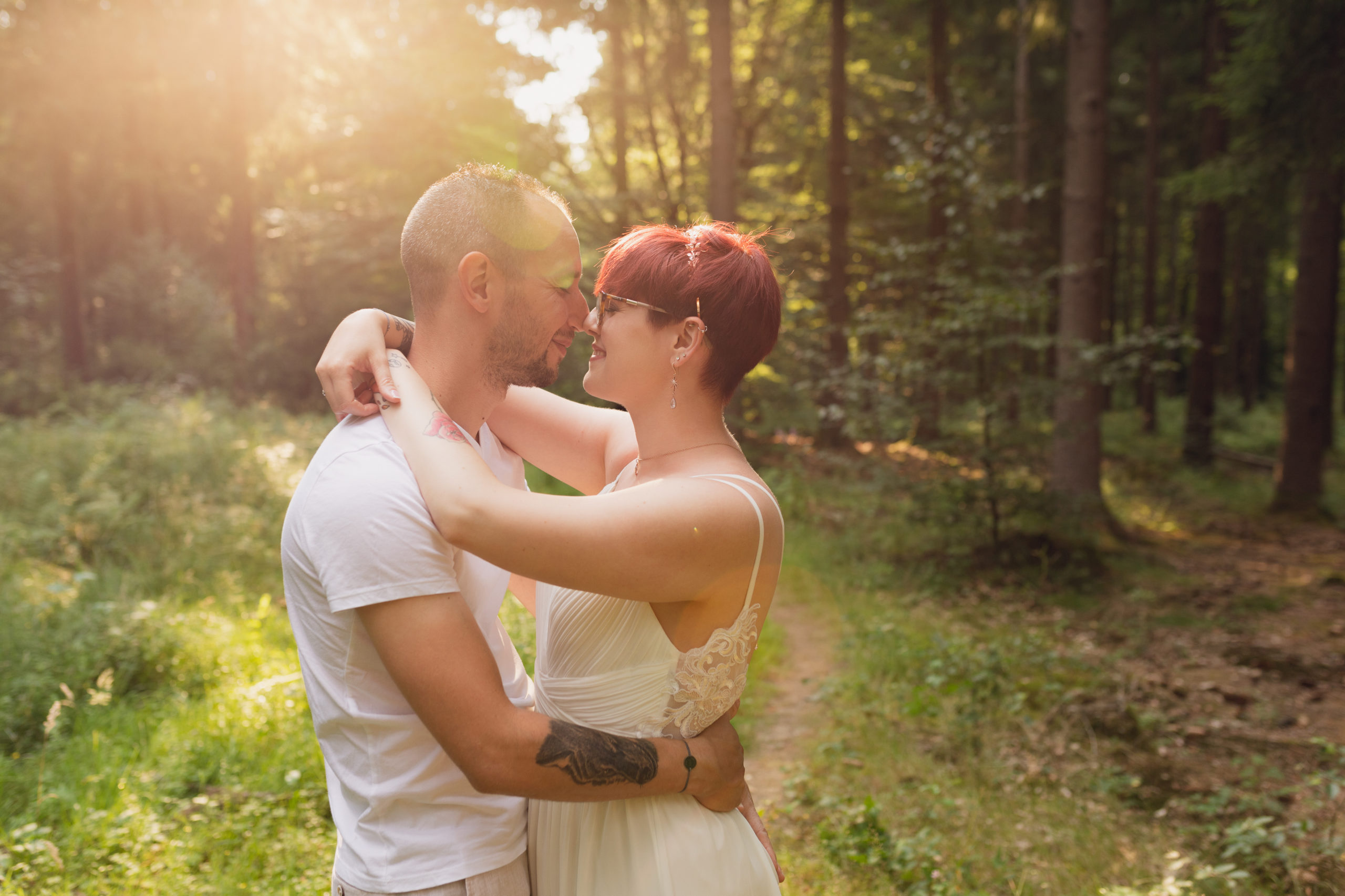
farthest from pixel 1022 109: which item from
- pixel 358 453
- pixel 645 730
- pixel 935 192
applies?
pixel 358 453

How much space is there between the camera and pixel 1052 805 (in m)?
4.52

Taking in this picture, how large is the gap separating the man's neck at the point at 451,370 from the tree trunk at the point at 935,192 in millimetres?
6643

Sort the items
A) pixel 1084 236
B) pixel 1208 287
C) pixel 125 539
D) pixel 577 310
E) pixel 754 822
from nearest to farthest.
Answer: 1. pixel 754 822
2. pixel 577 310
3. pixel 125 539
4. pixel 1084 236
5. pixel 1208 287

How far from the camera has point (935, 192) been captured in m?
8.59

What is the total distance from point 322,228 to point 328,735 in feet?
61.3

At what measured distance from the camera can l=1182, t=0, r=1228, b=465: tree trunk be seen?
50.2 ft

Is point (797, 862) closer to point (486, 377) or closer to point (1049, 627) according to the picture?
point (486, 377)

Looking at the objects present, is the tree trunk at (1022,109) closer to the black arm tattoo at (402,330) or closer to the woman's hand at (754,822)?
the black arm tattoo at (402,330)

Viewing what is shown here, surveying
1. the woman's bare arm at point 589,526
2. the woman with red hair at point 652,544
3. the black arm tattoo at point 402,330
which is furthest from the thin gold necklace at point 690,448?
the black arm tattoo at point 402,330

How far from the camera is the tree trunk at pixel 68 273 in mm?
20266

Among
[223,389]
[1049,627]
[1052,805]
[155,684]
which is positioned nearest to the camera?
[1052,805]

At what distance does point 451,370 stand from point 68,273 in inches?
Result: 946

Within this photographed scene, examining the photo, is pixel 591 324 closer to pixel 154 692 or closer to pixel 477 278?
pixel 477 278

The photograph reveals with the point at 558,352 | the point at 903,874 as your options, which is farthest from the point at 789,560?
the point at 558,352
